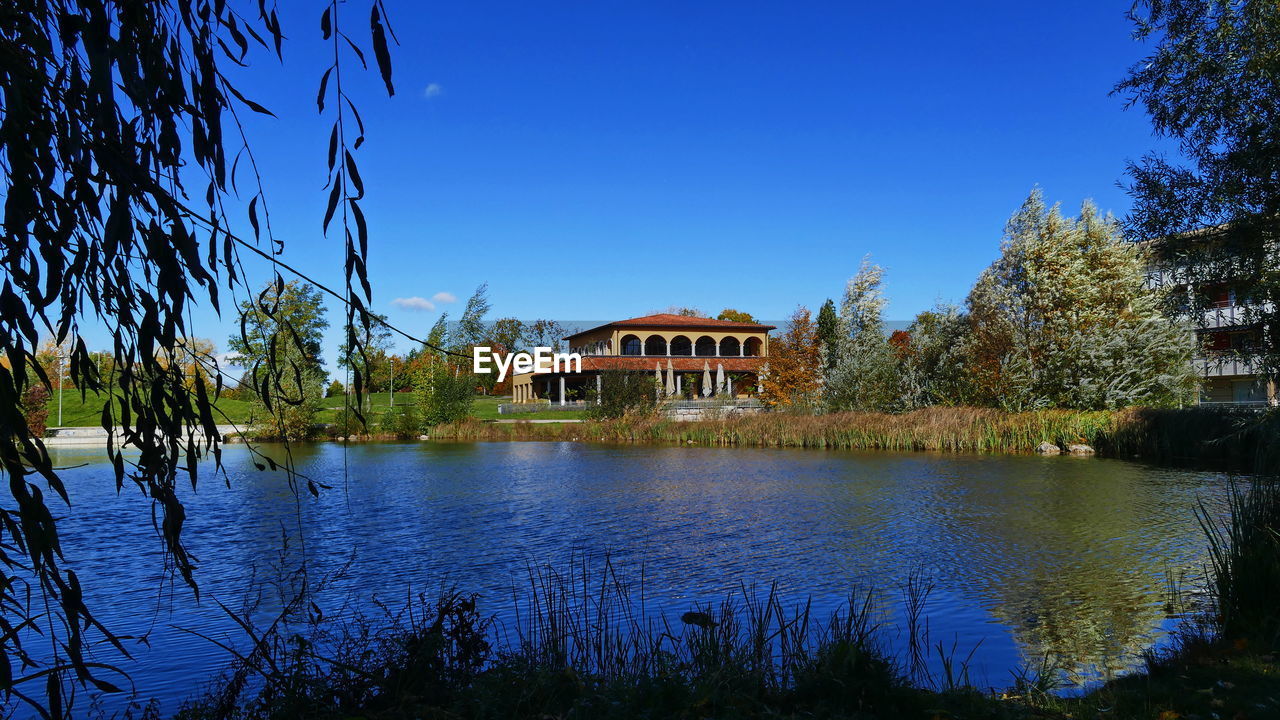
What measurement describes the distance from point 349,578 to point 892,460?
17.4 metres

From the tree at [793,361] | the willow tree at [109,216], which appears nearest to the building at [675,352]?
the tree at [793,361]

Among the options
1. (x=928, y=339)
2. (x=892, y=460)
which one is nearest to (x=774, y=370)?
(x=928, y=339)

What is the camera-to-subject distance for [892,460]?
23.3m

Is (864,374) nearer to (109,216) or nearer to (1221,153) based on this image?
(1221,153)

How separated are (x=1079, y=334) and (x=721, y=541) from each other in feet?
66.2

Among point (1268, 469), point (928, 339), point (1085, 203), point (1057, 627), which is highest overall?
point (1085, 203)

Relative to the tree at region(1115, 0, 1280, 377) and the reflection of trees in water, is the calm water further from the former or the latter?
the tree at region(1115, 0, 1280, 377)

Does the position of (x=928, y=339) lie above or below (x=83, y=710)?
above

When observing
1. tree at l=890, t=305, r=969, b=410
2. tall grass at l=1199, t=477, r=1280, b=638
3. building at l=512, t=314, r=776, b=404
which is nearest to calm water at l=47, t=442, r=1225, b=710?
tall grass at l=1199, t=477, r=1280, b=638

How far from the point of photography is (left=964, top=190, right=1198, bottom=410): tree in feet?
85.9

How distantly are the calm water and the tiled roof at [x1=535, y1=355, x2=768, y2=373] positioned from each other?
34.6 meters

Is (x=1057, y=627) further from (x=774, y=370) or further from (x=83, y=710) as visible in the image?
(x=774, y=370)

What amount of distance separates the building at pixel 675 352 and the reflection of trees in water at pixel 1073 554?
3929 cm

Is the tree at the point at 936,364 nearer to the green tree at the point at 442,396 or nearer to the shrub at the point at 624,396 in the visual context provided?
the shrub at the point at 624,396
